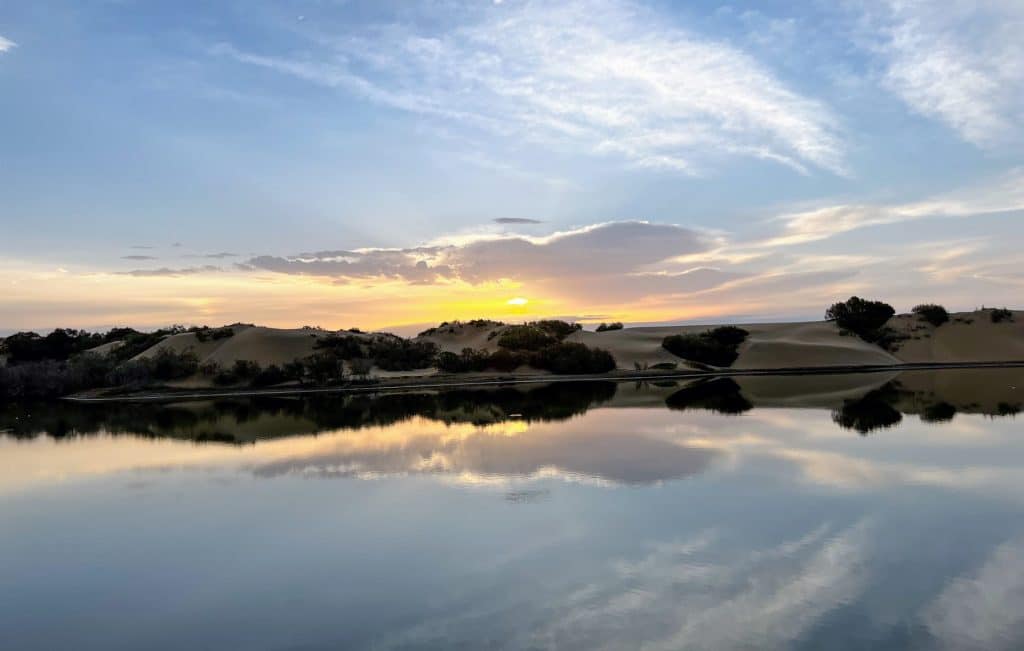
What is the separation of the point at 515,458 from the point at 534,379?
27.5 m

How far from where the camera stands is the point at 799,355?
53.9 m

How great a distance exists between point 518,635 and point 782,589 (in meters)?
2.89

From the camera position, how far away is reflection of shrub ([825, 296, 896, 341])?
65.7m

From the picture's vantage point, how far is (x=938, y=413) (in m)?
22.5

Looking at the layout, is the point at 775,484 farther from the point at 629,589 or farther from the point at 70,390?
the point at 70,390

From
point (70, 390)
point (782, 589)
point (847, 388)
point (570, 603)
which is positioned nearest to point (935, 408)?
point (847, 388)

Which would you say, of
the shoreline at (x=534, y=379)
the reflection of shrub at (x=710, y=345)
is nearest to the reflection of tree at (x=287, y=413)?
the shoreline at (x=534, y=379)

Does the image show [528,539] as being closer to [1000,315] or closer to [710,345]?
[710,345]

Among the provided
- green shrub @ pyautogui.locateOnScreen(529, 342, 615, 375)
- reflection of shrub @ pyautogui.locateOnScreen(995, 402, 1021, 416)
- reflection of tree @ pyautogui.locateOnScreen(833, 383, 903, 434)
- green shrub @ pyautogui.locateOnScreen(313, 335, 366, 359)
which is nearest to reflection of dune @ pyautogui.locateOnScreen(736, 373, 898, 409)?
reflection of tree @ pyautogui.locateOnScreen(833, 383, 903, 434)

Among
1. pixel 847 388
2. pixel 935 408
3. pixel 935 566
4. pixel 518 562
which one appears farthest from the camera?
pixel 847 388

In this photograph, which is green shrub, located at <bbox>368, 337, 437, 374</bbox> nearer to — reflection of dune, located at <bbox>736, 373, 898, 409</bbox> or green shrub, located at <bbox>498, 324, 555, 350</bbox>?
green shrub, located at <bbox>498, 324, 555, 350</bbox>

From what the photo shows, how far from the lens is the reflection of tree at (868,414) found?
1978 cm

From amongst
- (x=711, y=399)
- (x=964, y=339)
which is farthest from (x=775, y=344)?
(x=711, y=399)

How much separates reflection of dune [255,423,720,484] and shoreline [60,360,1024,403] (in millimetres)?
19233
